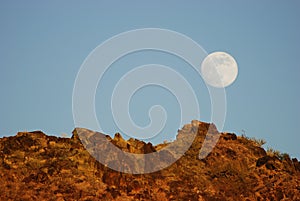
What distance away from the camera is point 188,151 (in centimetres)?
2659

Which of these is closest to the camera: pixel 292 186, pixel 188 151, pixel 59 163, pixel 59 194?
pixel 59 194

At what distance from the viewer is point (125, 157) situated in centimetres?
2395

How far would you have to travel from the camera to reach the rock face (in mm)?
21734

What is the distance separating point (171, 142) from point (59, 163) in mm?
7752

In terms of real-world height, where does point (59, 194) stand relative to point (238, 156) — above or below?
below

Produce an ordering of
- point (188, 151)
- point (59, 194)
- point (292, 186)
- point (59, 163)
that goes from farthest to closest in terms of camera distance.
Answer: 1. point (188, 151)
2. point (292, 186)
3. point (59, 163)
4. point (59, 194)

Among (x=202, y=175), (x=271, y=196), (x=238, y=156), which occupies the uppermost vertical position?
(x=238, y=156)

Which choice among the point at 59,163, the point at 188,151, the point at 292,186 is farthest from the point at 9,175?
the point at 292,186

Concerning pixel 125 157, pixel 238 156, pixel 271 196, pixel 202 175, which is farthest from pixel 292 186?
pixel 125 157

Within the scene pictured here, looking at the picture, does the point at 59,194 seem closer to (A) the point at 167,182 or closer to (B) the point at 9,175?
(B) the point at 9,175

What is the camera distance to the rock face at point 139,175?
71.3ft

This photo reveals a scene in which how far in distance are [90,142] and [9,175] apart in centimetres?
517

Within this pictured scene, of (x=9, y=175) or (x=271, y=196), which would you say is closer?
(x=9, y=175)

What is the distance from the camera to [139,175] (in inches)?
912
